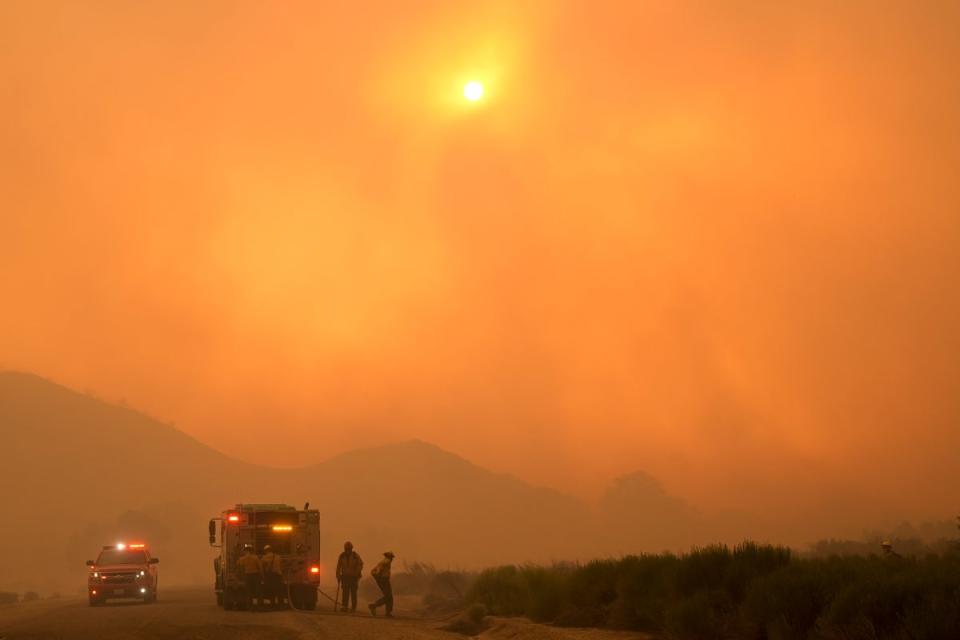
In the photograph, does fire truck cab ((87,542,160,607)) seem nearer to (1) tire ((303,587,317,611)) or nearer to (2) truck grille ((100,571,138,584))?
(2) truck grille ((100,571,138,584))

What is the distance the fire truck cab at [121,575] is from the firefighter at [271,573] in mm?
6599

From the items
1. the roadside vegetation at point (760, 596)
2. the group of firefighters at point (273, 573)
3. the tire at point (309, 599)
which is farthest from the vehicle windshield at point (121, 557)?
the roadside vegetation at point (760, 596)

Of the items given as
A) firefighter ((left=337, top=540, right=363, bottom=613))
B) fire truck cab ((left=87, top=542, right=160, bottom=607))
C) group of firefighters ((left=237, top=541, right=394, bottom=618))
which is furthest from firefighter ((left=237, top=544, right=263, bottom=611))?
fire truck cab ((left=87, top=542, right=160, bottom=607))

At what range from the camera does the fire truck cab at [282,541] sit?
104 feet

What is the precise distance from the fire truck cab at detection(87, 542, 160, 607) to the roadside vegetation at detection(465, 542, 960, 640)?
54.4 feet

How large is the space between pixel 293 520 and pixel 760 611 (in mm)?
19245

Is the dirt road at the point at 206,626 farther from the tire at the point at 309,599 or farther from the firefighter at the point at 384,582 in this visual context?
the tire at the point at 309,599

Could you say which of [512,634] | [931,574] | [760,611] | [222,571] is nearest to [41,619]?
[222,571]

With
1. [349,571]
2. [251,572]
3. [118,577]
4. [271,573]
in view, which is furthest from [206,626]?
[118,577]

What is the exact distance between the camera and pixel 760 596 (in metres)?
16.5

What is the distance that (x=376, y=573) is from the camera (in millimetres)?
30672

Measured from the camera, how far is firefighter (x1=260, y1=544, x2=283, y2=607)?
30.8 m

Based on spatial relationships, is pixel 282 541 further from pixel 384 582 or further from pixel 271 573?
pixel 384 582

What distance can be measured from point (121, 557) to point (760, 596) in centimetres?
2811
